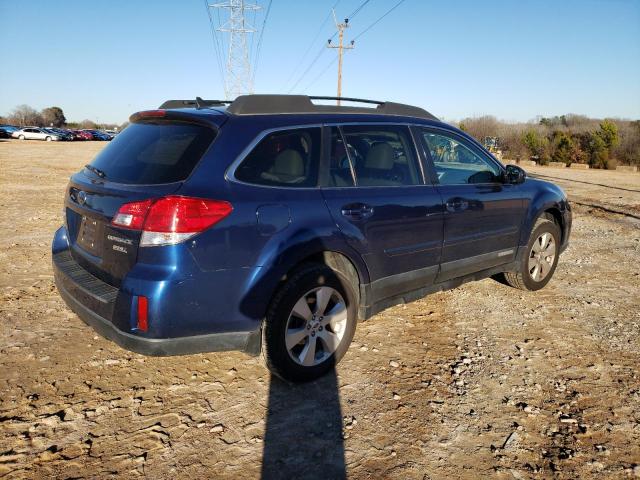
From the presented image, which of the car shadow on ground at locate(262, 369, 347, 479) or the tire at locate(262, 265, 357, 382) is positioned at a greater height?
the tire at locate(262, 265, 357, 382)

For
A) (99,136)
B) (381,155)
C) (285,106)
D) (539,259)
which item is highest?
(99,136)

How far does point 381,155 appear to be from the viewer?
354 centimetres

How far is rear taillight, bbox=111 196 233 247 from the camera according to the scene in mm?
2443

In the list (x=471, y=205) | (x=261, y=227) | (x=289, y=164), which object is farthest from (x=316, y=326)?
(x=471, y=205)

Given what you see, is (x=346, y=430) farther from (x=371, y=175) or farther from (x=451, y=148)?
(x=451, y=148)

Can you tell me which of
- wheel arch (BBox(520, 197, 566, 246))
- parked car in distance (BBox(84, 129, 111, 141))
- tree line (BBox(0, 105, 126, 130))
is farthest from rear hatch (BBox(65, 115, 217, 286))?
tree line (BBox(0, 105, 126, 130))

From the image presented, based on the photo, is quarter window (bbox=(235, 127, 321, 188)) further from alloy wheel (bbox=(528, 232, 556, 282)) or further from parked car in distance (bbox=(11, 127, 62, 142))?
parked car in distance (bbox=(11, 127, 62, 142))

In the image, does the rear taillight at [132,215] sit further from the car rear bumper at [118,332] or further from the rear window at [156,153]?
the car rear bumper at [118,332]

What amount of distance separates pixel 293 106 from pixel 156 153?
96 cm

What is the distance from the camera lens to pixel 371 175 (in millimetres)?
3406

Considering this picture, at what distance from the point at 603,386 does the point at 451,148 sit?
2.20 m

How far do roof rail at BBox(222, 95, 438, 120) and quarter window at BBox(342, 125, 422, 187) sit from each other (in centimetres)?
17

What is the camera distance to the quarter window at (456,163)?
3.89 metres

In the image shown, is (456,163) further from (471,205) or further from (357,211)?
(357,211)
